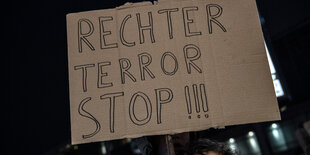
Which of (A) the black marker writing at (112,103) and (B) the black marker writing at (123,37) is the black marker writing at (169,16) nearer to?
(B) the black marker writing at (123,37)

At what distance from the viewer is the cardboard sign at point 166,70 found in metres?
1.13

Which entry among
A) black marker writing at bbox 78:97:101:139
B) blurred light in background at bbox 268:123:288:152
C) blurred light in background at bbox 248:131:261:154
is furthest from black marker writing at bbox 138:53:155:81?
blurred light in background at bbox 268:123:288:152

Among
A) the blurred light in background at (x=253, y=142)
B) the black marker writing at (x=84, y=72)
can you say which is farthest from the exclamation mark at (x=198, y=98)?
the blurred light in background at (x=253, y=142)

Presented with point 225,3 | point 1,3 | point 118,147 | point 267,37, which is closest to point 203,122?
point 225,3

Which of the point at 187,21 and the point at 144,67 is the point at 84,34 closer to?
the point at 144,67

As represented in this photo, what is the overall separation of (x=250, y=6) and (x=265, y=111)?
39 centimetres

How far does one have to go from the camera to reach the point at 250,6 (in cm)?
127

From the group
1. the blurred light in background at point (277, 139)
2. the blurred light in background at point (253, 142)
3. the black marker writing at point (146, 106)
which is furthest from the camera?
the blurred light in background at point (277, 139)

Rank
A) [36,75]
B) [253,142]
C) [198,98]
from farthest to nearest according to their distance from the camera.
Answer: [253,142]
[36,75]
[198,98]

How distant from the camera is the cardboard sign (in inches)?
44.7

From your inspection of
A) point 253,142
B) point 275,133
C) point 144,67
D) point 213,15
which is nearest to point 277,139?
point 275,133

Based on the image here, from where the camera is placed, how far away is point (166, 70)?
3.88ft

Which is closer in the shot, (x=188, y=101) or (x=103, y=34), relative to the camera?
(x=188, y=101)

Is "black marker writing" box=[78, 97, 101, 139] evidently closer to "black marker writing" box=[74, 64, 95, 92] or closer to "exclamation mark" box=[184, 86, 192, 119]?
"black marker writing" box=[74, 64, 95, 92]
